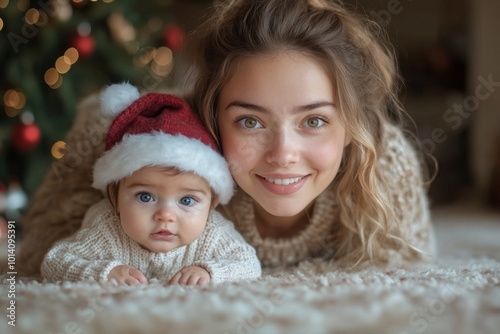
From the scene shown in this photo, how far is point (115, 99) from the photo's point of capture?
1.33 m

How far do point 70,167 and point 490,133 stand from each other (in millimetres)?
3194

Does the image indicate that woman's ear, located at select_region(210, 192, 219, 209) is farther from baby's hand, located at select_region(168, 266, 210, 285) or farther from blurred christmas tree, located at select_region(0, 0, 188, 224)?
blurred christmas tree, located at select_region(0, 0, 188, 224)

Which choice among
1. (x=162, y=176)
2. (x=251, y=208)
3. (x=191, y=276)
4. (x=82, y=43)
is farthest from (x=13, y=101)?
(x=191, y=276)

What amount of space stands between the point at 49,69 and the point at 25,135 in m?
0.31

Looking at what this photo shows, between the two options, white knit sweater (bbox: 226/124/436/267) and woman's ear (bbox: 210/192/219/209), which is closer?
woman's ear (bbox: 210/192/219/209)

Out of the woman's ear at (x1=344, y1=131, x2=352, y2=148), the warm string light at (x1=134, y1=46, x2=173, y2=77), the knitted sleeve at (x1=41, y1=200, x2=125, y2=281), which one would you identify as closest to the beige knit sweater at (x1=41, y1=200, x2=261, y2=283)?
the knitted sleeve at (x1=41, y1=200, x2=125, y2=281)

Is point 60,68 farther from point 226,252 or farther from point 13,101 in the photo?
point 226,252

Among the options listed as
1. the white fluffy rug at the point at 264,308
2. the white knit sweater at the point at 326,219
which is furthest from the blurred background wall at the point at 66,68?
the white fluffy rug at the point at 264,308

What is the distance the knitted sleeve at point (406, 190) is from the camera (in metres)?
1.49

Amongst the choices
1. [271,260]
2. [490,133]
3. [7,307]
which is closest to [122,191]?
[7,307]

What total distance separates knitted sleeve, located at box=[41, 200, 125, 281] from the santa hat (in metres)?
0.09

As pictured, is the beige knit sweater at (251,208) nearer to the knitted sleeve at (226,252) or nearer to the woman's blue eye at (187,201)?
the knitted sleeve at (226,252)

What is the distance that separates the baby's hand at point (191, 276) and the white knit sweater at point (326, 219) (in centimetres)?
34

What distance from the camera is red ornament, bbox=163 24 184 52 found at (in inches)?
109
